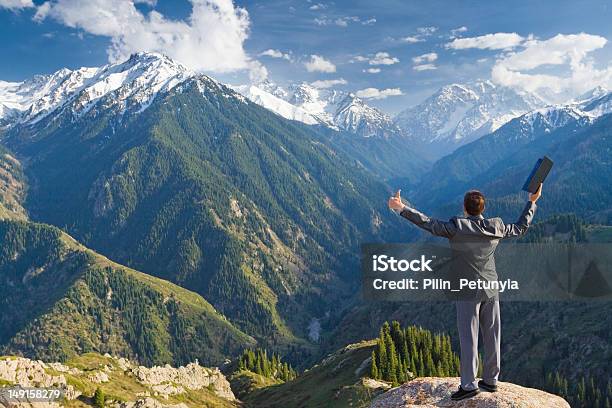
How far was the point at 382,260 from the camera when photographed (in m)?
19.8

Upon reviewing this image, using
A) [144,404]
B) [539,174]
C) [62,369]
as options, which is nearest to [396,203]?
[539,174]

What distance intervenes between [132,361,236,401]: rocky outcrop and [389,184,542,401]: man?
556ft

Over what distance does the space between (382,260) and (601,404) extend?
18021 cm

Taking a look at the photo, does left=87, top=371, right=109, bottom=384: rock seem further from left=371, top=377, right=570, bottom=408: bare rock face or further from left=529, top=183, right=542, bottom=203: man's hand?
left=529, top=183, right=542, bottom=203: man's hand

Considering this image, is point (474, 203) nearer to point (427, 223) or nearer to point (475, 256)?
point (475, 256)

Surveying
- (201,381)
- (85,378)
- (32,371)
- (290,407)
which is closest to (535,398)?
(290,407)

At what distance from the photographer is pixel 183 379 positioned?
184125 millimetres

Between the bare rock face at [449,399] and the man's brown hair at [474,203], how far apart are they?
269 inches

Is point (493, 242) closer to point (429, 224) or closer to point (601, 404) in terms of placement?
point (429, 224)

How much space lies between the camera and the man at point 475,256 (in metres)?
14.8

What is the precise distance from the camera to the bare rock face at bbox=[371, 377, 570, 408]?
16828 millimetres

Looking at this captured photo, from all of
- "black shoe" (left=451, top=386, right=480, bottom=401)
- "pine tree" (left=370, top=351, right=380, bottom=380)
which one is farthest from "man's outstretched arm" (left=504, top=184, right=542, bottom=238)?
"pine tree" (left=370, top=351, right=380, bottom=380)

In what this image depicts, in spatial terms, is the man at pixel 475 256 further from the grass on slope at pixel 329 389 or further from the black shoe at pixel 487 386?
the grass on slope at pixel 329 389

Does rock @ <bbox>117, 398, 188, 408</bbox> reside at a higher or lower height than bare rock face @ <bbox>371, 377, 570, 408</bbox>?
lower
